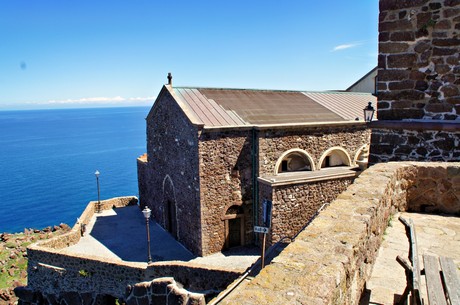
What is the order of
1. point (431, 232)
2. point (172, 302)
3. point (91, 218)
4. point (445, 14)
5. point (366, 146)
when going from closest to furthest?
point (431, 232) → point (445, 14) → point (172, 302) → point (366, 146) → point (91, 218)

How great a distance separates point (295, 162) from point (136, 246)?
850cm

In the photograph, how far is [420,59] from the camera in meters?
8.03

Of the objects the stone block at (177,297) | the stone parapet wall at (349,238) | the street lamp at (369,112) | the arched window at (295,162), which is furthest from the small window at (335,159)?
the stone parapet wall at (349,238)

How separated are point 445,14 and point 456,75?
4.22ft

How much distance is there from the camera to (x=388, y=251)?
16.4 ft

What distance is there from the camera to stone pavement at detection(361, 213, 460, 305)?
4059mm

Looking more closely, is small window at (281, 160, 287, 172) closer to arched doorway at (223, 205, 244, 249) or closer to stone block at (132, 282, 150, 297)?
arched doorway at (223, 205, 244, 249)

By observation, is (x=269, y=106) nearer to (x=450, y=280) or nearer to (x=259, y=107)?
(x=259, y=107)

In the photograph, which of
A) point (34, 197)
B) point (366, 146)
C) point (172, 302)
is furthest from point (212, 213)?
point (34, 197)

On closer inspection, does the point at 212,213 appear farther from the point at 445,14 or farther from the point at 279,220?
the point at 445,14

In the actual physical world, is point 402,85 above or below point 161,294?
above

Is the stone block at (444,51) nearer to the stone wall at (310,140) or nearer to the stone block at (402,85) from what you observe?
the stone block at (402,85)

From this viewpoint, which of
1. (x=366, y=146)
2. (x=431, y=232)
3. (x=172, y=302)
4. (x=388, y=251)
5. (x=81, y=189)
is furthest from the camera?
(x=81, y=189)

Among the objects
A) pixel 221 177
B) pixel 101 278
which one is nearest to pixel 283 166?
pixel 221 177
